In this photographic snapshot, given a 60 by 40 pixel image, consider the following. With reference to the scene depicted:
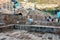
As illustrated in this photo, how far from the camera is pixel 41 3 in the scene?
1869cm

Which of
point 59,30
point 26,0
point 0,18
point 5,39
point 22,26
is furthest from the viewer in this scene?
point 26,0

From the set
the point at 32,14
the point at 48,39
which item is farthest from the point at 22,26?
the point at 32,14

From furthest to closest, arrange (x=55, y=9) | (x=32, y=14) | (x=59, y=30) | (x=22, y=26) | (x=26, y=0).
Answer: (x=26, y=0) < (x=55, y=9) < (x=32, y=14) < (x=22, y=26) < (x=59, y=30)

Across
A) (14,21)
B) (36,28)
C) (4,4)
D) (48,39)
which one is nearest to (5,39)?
(48,39)

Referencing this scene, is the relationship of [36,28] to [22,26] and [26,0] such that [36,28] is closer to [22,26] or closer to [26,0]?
[22,26]

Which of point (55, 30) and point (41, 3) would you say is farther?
point (41, 3)

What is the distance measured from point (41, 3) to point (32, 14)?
8.21m

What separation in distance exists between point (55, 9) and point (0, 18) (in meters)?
9.94

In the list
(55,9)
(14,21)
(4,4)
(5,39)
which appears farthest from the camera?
(55,9)

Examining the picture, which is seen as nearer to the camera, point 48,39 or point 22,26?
point 48,39

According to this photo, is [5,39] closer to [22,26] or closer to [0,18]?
[22,26]

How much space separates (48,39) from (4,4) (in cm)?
1100

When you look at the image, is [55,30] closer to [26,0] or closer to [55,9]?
[55,9]

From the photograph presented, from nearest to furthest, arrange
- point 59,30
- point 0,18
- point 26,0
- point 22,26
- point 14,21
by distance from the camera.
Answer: point 59,30 → point 22,26 → point 14,21 → point 0,18 → point 26,0
